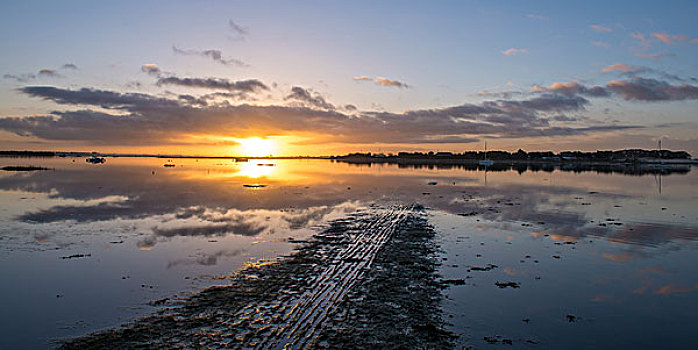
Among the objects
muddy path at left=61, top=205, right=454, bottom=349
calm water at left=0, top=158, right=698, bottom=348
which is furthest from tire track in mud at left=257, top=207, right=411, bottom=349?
calm water at left=0, top=158, right=698, bottom=348

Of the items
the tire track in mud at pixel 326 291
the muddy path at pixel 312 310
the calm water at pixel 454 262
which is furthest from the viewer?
the calm water at pixel 454 262

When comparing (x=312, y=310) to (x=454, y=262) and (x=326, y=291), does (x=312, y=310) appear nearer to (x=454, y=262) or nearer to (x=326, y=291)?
(x=326, y=291)

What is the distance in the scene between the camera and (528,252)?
1773 cm

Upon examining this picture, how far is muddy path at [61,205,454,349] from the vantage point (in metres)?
8.80

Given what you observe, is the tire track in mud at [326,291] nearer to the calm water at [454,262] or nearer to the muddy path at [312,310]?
the muddy path at [312,310]

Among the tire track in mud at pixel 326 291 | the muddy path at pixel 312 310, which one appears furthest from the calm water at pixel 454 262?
the tire track in mud at pixel 326 291

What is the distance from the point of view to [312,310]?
1045 centimetres

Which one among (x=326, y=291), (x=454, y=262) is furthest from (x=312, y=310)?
(x=454, y=262)

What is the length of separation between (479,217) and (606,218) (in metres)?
8.78

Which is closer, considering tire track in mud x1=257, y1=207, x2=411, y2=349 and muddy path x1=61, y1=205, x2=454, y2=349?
muddy path x1=61, y1=205, x2=454, y2=349

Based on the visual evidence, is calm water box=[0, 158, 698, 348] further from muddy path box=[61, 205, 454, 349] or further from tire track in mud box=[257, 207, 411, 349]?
tire track in mud box=[257, 207, 411, 349]

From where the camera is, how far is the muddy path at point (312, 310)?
880 centimetres

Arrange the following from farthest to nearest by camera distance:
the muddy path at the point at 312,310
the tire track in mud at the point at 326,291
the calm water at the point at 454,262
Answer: the calm water at the point at 454,262, the tire track in mud at the point at 326,291, the muddy path at the point at 312,310

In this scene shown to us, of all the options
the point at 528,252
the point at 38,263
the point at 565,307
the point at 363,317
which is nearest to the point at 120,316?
the point at 363,317
